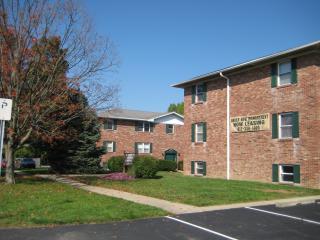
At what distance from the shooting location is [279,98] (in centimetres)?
2153

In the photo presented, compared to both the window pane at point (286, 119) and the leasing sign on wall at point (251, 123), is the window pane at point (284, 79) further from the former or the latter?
the leasing sign on wall at point (251, 123)

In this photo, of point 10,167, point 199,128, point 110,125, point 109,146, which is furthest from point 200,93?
point 109,146

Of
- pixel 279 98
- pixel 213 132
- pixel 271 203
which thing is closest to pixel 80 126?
pixel 213 132

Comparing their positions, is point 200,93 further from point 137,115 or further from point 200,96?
point 137,115

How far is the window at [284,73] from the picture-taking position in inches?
832

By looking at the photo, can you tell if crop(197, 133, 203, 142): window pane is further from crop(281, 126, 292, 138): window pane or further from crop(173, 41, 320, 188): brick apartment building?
crop(281, 126, 292, 138): window pane

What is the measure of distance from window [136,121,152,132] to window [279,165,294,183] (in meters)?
24.4

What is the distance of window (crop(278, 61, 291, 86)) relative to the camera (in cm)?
2114

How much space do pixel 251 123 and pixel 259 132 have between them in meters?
0.82

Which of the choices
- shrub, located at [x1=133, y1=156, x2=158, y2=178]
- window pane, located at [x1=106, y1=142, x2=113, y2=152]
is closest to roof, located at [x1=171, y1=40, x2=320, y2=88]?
shrub, located at [x1=133, y1=156, x2=158, y2=178]

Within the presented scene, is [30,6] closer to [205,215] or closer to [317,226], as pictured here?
[205,215]

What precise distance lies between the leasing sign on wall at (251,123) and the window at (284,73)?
6.47ft

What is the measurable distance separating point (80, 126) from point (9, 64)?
1269 centimetres

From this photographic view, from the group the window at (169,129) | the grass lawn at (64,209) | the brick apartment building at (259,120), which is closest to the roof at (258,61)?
the brick apartment building at (259,120)
